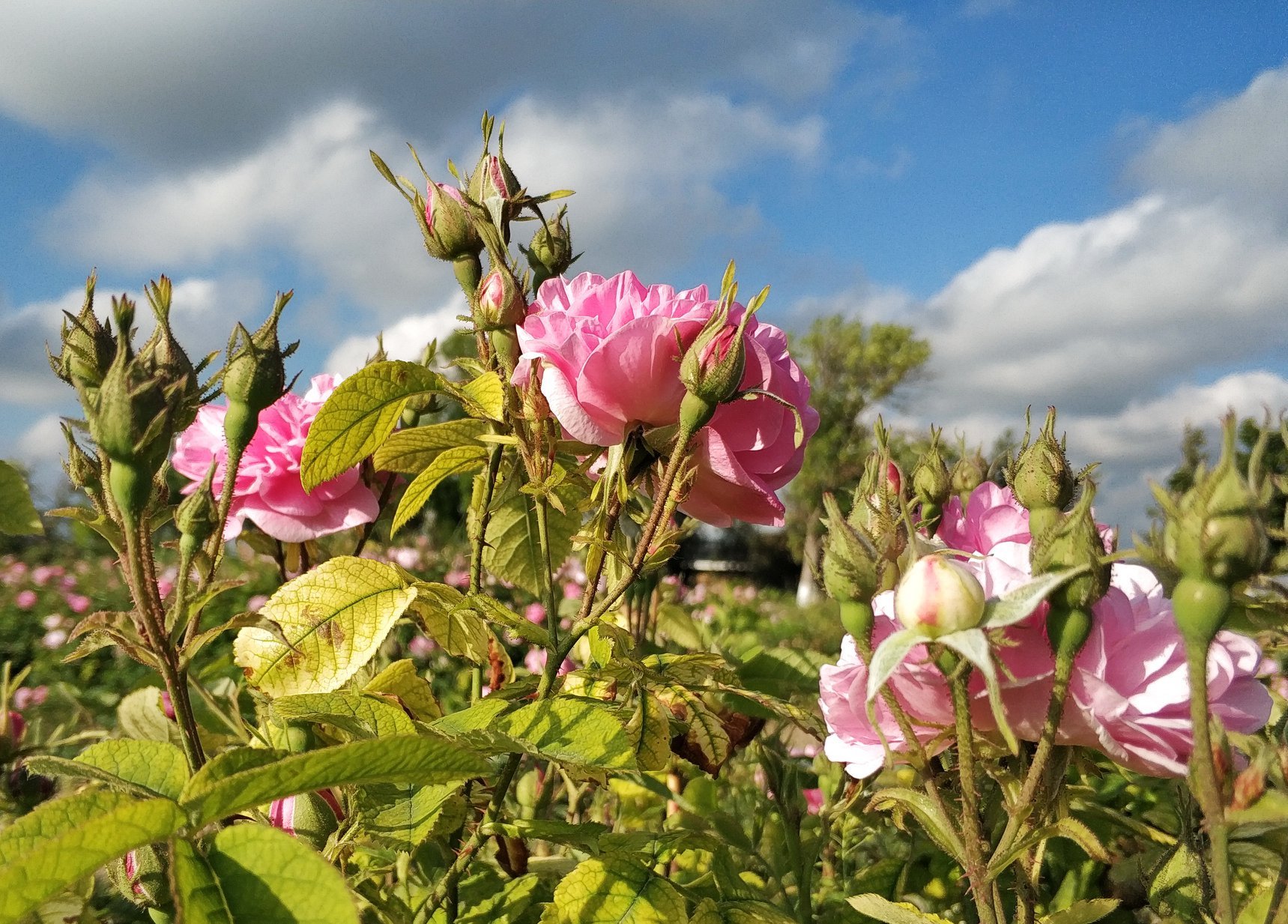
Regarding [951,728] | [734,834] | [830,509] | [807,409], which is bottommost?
[734,834]

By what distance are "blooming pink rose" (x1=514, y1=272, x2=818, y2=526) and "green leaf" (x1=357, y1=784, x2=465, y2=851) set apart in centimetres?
26

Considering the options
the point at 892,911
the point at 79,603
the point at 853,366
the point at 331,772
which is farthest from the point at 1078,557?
the point at 853,366

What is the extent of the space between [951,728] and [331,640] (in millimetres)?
430

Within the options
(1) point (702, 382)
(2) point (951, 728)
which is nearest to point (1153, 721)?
(2) point (951, 728)

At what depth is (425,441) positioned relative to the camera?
2.50ft

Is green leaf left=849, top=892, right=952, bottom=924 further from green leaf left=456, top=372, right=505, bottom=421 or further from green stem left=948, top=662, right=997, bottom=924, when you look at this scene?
green leaf left=456, top=372, right=505, bottom=421

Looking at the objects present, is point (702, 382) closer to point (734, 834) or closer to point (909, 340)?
point (734, 834)

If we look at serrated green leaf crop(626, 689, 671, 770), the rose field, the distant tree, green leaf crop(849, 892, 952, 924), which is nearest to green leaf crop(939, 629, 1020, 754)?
the rose field

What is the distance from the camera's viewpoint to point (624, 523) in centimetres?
76

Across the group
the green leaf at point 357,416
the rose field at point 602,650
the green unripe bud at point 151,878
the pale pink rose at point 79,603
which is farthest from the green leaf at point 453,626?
the pale pink rose at point 79,603

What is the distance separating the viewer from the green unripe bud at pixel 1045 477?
0.60 metres

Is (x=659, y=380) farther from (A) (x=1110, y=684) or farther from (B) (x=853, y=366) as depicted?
(B) (x=853, y=366)

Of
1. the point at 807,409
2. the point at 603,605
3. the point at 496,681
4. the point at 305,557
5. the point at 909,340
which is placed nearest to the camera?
the point at 603,605

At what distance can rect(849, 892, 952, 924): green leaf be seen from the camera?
0.54m
